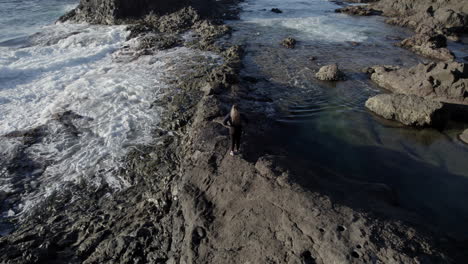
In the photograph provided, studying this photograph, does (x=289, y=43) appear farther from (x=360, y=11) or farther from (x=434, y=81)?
(x=360, y=11)

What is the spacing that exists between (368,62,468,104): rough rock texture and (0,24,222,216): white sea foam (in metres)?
10.3

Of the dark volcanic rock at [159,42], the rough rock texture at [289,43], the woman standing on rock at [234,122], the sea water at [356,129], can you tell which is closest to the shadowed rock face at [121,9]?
the dark volcanic rock at [159,42]

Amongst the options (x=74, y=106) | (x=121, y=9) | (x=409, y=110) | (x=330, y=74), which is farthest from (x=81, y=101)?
(x=121, y=9)

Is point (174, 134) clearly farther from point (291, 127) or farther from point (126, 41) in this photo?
point (126, 41)

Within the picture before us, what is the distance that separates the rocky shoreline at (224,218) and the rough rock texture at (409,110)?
5125mm

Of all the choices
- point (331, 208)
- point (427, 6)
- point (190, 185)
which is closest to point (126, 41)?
point (190, 185)

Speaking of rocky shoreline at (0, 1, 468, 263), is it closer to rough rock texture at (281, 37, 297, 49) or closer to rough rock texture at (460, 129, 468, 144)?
rough rock texture at (460, 129, 468, 144)

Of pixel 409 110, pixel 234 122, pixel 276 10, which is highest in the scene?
pixel 276 10

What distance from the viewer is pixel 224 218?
Result: 6633mm

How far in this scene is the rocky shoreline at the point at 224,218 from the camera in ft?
18.4

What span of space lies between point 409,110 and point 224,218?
940cm

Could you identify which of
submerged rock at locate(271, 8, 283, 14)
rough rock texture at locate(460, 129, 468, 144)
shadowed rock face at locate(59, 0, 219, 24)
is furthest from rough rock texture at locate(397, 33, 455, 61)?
shadowed rock face at locate(59, 0, 219, 24)

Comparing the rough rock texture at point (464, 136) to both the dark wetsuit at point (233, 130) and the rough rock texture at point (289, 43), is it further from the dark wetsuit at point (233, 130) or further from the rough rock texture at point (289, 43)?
the rough rock texture at point (289, 43)

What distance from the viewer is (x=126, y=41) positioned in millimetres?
22234
